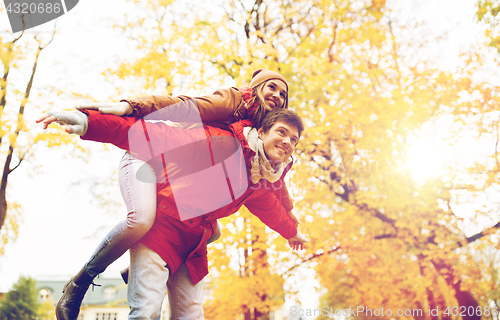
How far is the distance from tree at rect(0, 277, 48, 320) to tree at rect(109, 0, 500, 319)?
12450mm

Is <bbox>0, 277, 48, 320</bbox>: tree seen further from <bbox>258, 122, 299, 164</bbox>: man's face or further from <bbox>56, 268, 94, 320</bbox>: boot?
<bbox>258, 122, 299, 164</bbox>: man's face

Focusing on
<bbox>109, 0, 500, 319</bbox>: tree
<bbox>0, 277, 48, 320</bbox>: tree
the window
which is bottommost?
the window

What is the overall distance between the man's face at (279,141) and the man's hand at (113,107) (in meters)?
0.77

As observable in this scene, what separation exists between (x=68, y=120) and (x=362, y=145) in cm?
462

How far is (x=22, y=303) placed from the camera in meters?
14.0

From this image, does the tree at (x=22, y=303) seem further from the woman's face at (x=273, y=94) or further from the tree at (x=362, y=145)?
the woman's face at (x=273, y=94)

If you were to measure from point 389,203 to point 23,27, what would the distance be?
299 inches

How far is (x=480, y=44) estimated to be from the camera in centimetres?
533

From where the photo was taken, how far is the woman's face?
212cm

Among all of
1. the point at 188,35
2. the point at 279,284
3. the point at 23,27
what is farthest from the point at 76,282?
the point at 23,27

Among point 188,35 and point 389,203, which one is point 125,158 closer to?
point 389,203
